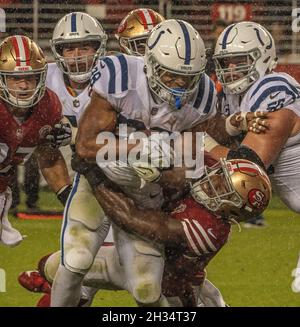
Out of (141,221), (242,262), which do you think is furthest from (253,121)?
(242,262)

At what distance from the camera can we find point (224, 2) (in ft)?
29.8

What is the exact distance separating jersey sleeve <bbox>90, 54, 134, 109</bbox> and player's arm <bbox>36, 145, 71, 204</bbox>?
60cm

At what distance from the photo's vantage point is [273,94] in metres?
4.39

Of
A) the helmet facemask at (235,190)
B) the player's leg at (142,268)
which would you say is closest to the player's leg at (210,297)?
the player's leg at (142,268)

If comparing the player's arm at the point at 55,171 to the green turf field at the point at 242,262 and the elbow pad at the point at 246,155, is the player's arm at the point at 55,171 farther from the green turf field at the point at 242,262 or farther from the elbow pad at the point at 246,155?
the elbow pad at the point at 246,155

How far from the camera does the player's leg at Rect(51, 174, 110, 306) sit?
4145 millimetres

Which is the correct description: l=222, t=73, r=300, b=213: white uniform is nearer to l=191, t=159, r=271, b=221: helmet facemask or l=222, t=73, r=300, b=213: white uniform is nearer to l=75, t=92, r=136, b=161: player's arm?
l=191, t=159, r=271, b=221: helmet facemask

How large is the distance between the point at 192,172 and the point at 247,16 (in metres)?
5.04

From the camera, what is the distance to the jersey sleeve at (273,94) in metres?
4.38

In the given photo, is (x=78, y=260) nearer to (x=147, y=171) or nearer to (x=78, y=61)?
(x=147, y=171)

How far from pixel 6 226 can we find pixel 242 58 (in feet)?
4.02

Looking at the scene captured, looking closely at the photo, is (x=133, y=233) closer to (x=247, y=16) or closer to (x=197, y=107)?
(x=197, y=107)

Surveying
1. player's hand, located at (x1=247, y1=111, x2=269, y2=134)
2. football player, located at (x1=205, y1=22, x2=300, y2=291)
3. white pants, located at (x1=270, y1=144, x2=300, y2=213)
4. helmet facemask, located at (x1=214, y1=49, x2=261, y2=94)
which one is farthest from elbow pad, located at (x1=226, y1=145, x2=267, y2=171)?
helmet facemask, located at (x1=214, y1=49, x2=261, y2=94)

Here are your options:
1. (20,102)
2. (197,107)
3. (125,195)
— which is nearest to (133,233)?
(125,195)
